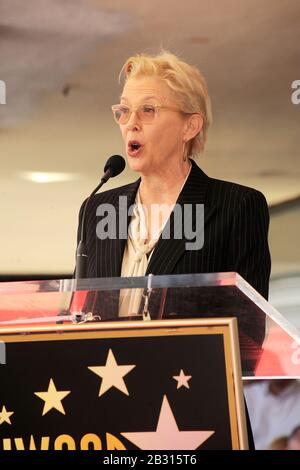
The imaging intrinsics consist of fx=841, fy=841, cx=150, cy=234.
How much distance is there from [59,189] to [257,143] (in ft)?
2.38

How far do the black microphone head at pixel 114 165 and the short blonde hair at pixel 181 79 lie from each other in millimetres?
267

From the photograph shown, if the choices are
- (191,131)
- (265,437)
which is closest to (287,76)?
(191,131)

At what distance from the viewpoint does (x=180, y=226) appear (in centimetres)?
246

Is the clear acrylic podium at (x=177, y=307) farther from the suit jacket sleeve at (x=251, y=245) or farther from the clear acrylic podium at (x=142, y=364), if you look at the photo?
the suit jacket sleeve at (x=251, y=245)

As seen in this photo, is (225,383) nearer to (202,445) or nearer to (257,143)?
(202,445)

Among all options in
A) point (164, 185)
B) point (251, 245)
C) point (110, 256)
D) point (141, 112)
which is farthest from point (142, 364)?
point (141, 112)

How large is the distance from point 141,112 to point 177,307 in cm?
157

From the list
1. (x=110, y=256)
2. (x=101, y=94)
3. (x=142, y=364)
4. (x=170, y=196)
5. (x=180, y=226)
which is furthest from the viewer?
(x=101, y=94)

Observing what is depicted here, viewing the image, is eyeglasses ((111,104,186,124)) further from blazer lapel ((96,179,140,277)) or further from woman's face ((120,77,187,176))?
blazer lapel ((96,179,140,277))

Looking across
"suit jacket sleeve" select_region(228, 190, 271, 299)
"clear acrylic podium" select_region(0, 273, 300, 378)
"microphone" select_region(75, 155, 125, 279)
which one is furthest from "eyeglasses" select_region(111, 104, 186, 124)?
"clear acrylic podium" select_region(0, 273, 300, 378)

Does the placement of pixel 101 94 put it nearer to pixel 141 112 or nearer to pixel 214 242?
pixel 141 112

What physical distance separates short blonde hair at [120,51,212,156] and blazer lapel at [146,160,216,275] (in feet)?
0.59

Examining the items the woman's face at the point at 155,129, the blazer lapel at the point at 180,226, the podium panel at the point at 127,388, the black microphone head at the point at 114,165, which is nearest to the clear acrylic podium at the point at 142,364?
the podium panel at the point at 127,388

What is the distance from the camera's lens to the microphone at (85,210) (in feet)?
6.70
